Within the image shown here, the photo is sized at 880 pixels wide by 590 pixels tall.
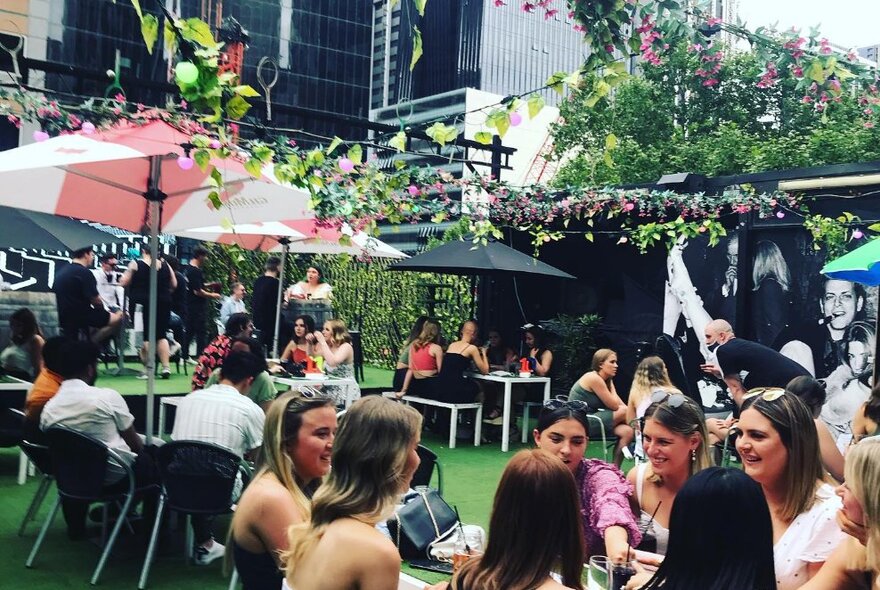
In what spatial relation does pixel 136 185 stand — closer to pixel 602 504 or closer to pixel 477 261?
pixel 602 504

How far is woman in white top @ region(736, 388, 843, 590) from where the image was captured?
8.95 feet

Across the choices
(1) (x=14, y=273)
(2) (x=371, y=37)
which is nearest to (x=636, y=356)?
(1) (x=14, y=273)

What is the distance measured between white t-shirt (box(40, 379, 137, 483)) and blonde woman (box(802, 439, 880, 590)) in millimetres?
3809

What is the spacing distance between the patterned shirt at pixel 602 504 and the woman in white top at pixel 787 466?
448mm

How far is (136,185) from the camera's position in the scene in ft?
19.7

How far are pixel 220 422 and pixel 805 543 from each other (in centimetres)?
319

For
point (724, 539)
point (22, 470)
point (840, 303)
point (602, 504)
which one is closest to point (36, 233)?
point (22, 470)

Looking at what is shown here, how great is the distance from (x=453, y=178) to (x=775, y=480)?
662 cm

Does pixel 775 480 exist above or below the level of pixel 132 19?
below

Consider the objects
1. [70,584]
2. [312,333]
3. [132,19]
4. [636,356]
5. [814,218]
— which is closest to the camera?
[70,584]

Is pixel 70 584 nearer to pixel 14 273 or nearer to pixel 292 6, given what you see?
pixel 14 273

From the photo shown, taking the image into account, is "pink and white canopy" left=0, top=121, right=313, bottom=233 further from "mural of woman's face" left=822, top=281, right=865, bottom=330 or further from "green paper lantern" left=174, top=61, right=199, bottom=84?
"mural of woman's face" left=822, top=281, right=865, bottom=330

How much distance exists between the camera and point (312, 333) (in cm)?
946

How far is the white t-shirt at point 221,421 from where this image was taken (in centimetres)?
480
